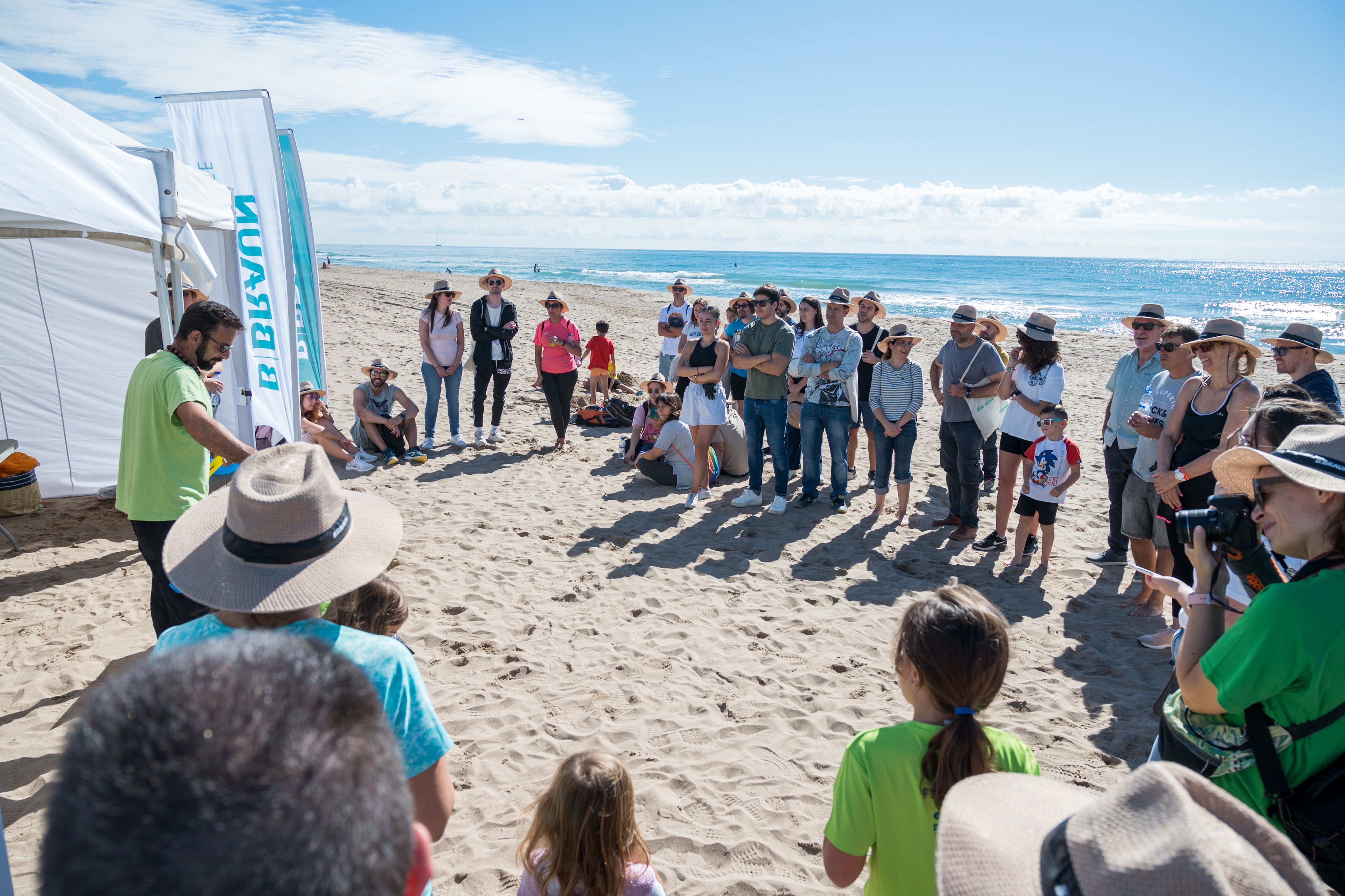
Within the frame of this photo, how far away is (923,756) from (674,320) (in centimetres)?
766

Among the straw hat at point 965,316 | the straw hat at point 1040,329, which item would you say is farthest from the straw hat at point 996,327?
the straw hat at point 1040,329

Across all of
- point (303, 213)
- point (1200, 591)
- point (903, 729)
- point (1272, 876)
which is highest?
point (303, 213)

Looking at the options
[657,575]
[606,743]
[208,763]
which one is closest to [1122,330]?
[657,575]

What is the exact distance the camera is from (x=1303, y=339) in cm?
404

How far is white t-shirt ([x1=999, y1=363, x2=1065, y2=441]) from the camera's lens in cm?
523

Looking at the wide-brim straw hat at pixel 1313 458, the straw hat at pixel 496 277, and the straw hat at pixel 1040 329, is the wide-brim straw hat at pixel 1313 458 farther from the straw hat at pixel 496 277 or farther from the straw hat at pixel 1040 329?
the straw hat at pixel 496 277

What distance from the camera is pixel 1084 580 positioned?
535cm

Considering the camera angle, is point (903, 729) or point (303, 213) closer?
point (903, 729)

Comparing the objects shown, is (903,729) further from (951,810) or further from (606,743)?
(606,743)

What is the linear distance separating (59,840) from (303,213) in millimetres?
6720

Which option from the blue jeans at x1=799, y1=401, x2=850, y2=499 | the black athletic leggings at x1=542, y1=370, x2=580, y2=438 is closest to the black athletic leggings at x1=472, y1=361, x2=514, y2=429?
the black athletic leggings at x1=542, y1=370, x2=580, y2=438

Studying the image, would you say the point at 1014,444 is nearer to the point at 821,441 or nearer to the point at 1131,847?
the point at 821,441

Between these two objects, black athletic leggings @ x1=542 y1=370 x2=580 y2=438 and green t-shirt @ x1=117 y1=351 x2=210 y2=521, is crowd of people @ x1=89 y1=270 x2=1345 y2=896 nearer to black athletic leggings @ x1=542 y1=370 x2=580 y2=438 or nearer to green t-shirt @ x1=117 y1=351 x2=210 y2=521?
green t-shirt @ x1=117 y1=351 x2=210 y2=521

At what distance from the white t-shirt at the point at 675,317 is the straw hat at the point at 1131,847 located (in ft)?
25.7
